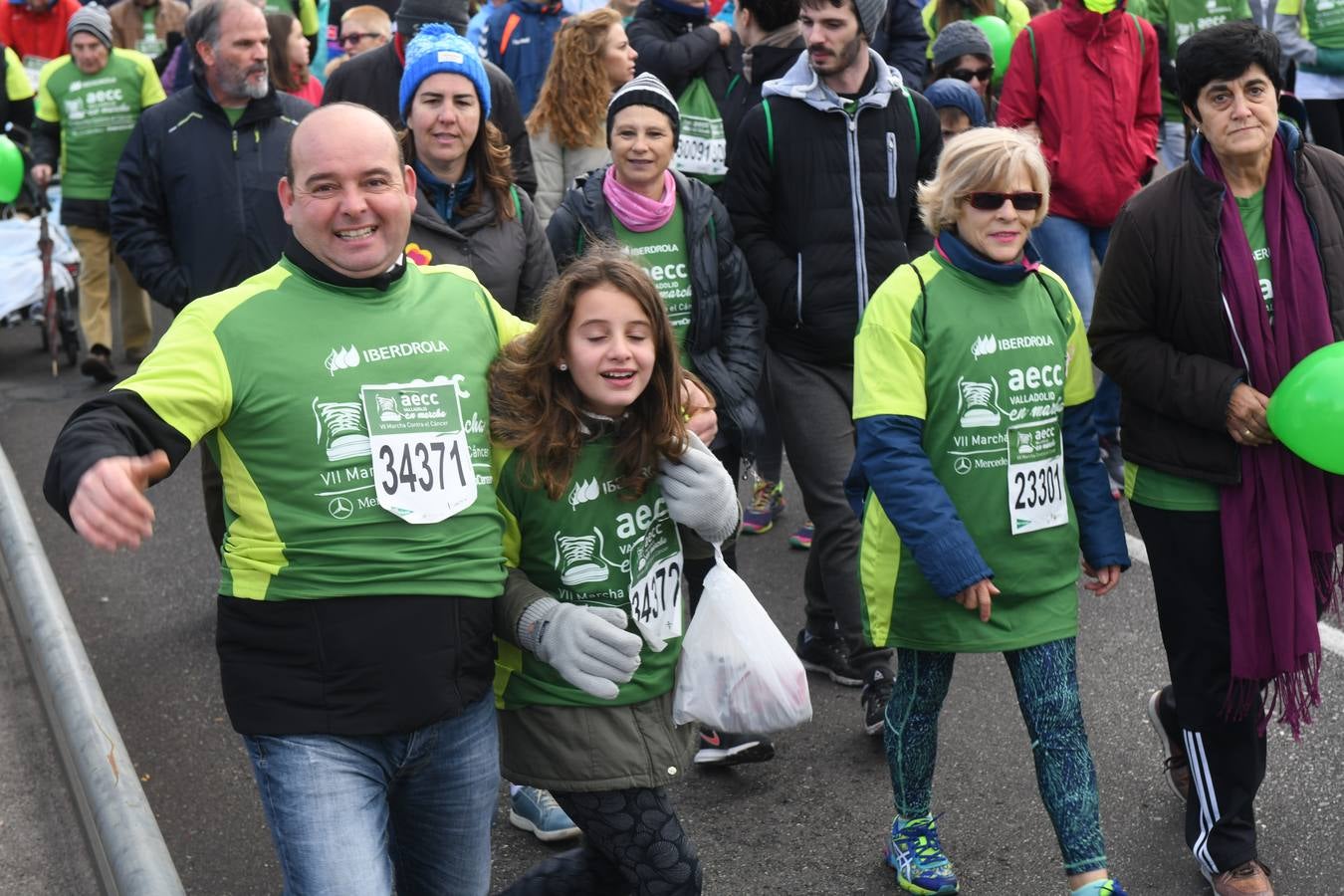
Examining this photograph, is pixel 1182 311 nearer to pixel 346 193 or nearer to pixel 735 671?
pixel 735 671

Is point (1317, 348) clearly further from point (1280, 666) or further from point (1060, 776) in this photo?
point (1060, 776)

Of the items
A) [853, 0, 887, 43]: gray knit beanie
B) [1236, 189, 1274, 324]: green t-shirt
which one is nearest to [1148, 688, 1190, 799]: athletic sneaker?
[1236, 189, 1274, 324]: green t-shirt

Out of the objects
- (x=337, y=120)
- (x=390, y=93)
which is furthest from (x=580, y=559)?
(x=390, y=93)

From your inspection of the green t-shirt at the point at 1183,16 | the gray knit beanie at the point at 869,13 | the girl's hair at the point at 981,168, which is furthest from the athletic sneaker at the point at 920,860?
the green t-shirt at the point at 1183,16

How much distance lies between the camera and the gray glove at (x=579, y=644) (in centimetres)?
333

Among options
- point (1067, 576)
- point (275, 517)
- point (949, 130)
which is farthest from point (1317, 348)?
point (949, 130)

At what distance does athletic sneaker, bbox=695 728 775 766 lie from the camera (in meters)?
5.09

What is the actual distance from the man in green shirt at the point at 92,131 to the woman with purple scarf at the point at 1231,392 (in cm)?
732

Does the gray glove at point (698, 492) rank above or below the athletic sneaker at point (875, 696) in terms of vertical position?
above

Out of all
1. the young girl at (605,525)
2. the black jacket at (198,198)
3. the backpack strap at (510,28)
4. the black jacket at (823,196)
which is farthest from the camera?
the backpack strap at (510,28)

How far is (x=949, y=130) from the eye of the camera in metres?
7.02

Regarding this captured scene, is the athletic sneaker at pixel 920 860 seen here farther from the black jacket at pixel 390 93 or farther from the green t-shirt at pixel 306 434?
the black jacket at pixel 390 93

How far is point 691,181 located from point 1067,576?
6.14 feet

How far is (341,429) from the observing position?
124 inches
